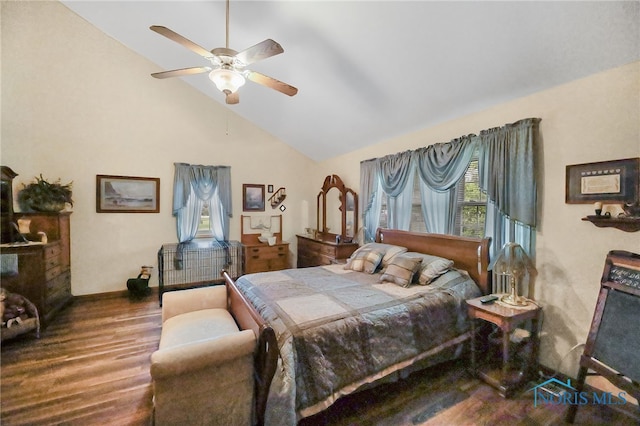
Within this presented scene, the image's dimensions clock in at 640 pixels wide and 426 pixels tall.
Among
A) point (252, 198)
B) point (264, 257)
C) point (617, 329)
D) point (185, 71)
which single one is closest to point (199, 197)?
point (252, 198)

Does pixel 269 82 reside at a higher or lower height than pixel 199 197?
higher

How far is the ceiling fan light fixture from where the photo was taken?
6.57 ft

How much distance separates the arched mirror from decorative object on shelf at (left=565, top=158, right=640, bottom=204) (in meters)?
2.72

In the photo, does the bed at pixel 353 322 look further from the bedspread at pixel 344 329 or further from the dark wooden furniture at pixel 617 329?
the dark wooden furniture at pixel 617 329

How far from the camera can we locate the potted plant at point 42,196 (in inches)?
135

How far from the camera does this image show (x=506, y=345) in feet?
6.48

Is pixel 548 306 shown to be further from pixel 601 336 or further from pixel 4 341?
pixel 4 341

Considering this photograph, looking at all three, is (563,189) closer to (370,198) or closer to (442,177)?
(442,177)

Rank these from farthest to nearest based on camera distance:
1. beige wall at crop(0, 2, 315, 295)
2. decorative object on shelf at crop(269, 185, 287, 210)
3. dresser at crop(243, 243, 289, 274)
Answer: decorative object on shelf at crop(269, 185, 287, 210) → dresser at crop(243, 243, 289, 274) → beige wall at crop(0, 2, 315, 295)

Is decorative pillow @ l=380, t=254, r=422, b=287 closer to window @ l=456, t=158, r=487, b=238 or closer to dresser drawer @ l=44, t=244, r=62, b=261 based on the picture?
window @ l=456, t=158, r=487, b=238

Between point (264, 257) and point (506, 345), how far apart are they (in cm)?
375

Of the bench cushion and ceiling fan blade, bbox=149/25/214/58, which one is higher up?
ceiling fan blade, bbox=149/25/214/58

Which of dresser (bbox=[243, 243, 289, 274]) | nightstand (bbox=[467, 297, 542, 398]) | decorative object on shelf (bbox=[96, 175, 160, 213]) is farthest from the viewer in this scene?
dresser (bbox=[243, 243, 289, 274])

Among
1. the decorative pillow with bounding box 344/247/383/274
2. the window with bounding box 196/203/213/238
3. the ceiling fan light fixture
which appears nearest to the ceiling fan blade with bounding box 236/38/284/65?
the ceiling fan light fixture
